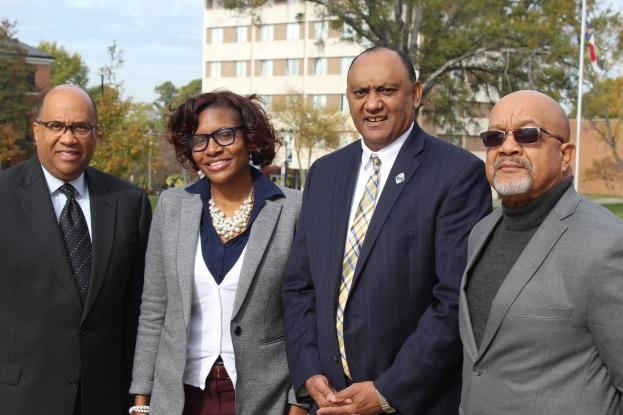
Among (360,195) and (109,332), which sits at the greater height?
(360,195)

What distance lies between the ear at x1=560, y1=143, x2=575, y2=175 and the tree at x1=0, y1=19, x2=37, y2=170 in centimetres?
4600

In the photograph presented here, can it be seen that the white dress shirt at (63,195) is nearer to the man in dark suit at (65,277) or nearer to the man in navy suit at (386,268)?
the man in dark suit at (65,277)

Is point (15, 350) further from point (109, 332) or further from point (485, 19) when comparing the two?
point (485, 19)

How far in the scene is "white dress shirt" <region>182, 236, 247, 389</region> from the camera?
3805 mm

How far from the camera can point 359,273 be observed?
11.4 ft

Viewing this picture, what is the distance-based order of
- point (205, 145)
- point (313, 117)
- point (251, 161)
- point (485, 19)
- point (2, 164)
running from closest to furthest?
point (205, 145)
point (251, 161)
point (485, 19)
point (2, 164)
point (313, 117)

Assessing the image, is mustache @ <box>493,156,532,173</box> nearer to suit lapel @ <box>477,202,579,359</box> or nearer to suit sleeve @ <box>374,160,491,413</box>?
Answer: suit lapel @ <box>477,202,579,359</box>

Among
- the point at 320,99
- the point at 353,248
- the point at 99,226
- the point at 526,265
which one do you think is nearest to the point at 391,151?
the point at 353,248

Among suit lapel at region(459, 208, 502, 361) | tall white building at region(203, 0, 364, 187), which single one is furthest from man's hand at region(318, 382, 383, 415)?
tall white building at region(203, 0, 364, 187)

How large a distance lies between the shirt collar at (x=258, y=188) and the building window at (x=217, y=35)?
6527 cm

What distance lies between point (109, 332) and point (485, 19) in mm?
26280

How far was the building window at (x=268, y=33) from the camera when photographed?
2511 inches

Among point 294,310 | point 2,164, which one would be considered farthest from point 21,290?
point 2,164

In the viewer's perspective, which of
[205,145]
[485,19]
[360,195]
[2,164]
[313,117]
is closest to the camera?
[360,195]
